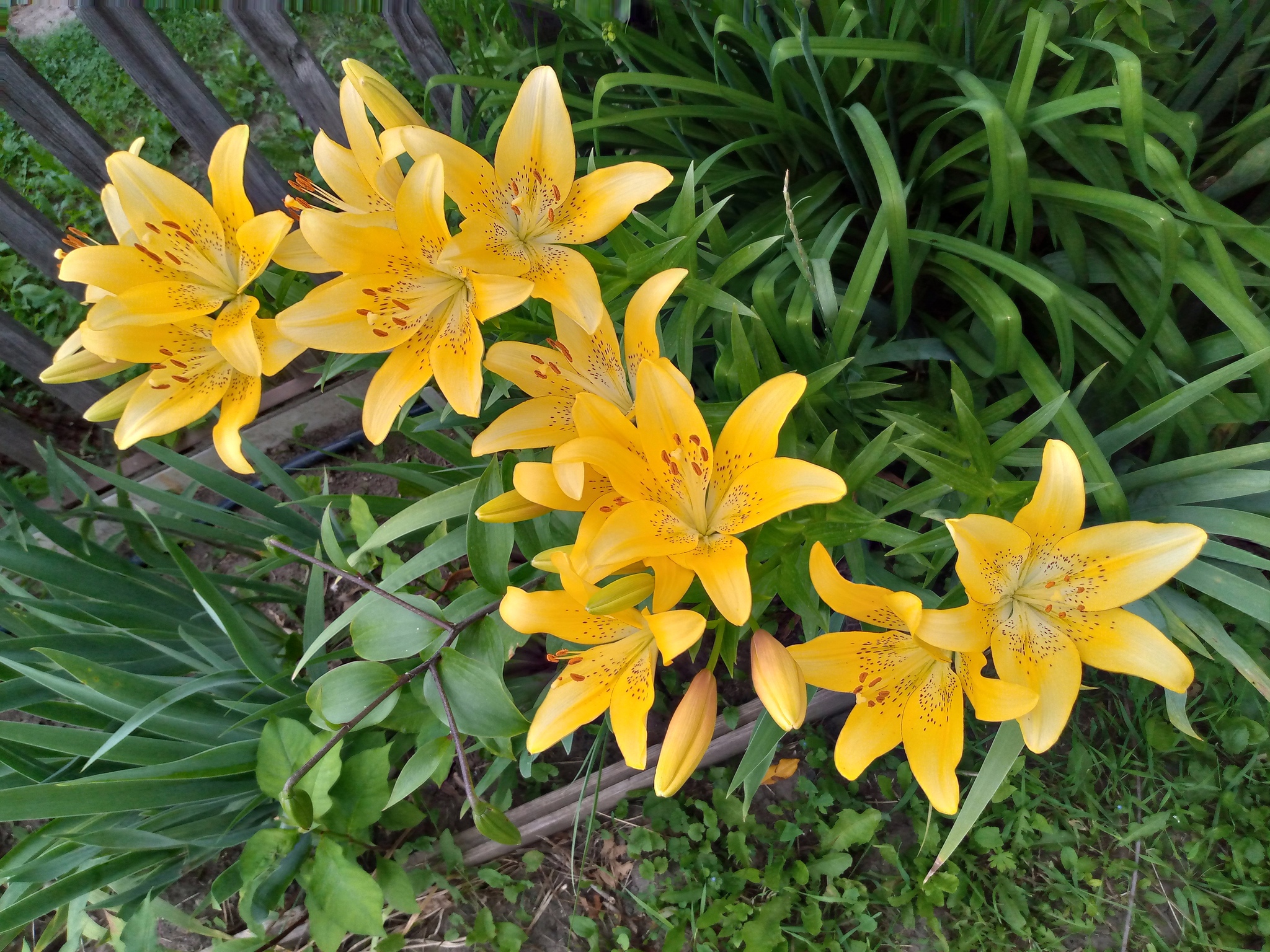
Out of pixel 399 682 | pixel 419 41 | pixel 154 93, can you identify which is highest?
pixel 154 93

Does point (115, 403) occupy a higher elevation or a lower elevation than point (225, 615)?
higher

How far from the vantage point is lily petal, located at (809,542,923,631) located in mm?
775

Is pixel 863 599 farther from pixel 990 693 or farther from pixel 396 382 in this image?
pixel 396 382

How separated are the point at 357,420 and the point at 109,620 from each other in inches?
38.8

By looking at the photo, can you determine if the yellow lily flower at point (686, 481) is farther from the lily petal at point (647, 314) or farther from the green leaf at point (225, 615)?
the green leaf at point (225, 615)

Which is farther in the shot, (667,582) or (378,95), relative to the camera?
(378,95)

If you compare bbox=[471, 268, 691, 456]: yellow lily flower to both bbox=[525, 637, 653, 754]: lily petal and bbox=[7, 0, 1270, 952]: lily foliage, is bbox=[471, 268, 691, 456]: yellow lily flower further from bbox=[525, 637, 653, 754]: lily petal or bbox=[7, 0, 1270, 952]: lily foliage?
bbox=[525, 637, 653, 754]: lily petal

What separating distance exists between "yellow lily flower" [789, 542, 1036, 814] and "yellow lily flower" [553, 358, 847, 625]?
116 mm

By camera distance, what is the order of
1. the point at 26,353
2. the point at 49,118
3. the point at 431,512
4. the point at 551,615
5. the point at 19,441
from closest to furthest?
the point at 551,615
the point at 431,512
the point at 49,118
the point at 26,353
the point at 19,441

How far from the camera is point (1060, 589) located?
0.91 meters

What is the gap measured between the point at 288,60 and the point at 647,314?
1.48m

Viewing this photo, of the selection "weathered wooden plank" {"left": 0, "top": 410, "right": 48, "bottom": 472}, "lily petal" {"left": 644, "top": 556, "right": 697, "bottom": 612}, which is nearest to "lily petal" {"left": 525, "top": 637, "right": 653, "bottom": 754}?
"lily petal" {"left": 644, "top": 556, "right": 697, "bottom": 612}

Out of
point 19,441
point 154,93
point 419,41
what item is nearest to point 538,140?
point 419,41

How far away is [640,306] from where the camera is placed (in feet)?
3.05
